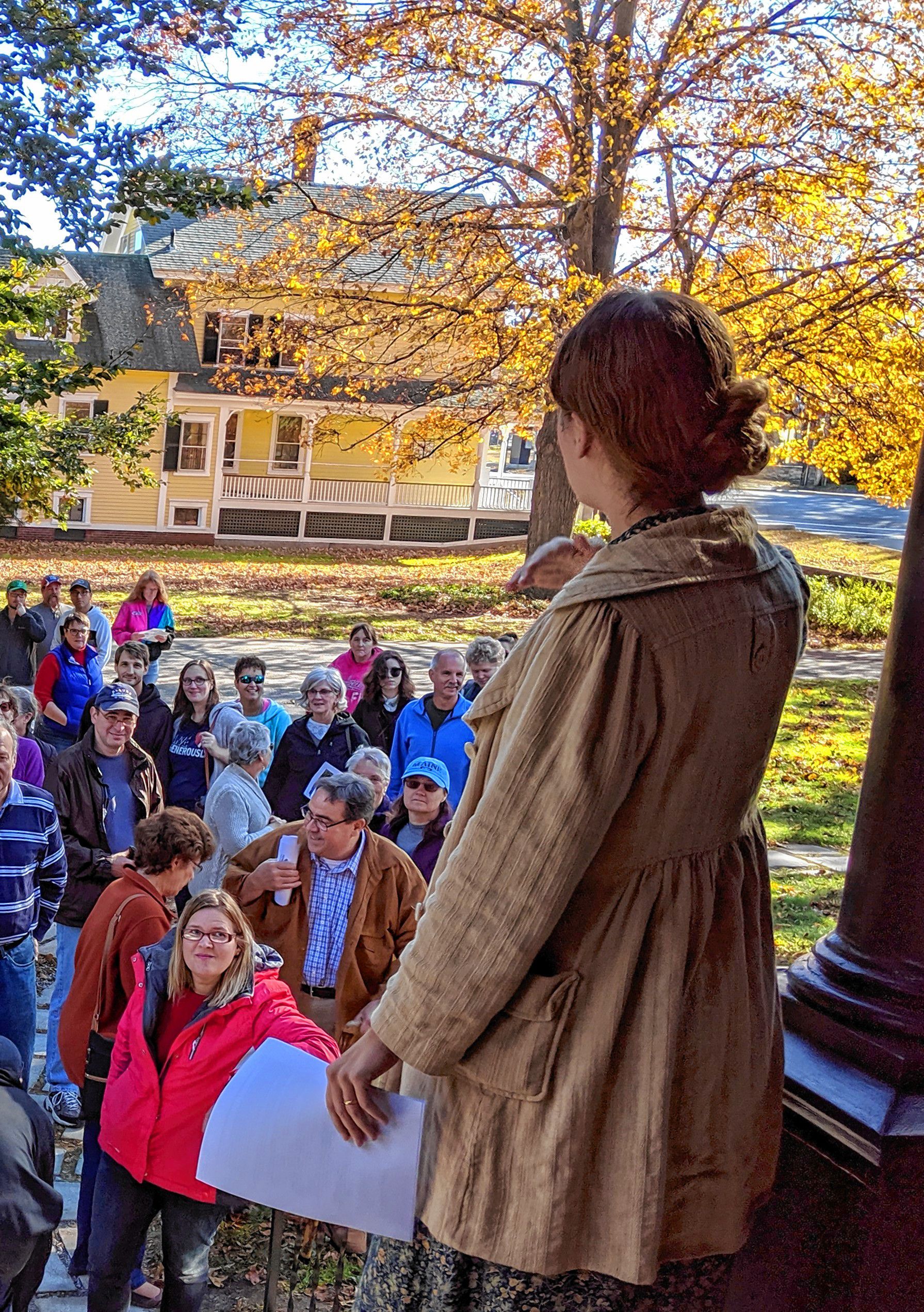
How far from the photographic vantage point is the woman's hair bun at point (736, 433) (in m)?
1.69

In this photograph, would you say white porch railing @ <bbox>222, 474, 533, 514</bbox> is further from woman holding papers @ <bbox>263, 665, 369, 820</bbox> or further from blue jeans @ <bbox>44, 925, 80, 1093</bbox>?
blue jeans @ <bbox>44, 925, 80, 1093</bbox>

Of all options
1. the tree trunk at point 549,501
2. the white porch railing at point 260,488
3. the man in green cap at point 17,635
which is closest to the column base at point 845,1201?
the man in green cap at point 17,635

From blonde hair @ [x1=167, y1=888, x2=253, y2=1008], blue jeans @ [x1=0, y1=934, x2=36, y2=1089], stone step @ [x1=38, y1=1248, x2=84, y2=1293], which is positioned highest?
blonde hair @ [x1=167, y1=888, x2=253, y2=1008]

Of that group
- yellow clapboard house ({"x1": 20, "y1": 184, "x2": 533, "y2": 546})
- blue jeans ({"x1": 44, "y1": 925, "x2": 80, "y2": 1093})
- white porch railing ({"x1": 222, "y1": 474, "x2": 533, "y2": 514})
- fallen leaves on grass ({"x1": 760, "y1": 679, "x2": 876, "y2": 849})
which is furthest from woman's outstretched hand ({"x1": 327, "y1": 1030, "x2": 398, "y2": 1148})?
white porch railing ({"x1": 222, "y1": 474, "x2": 533, "y2": 514})

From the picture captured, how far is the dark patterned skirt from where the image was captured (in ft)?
5.44

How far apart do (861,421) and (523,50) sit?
7.33 m

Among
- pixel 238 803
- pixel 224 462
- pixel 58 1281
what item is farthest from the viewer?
pixel 224 462

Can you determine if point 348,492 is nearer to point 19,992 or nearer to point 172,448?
point 172,448

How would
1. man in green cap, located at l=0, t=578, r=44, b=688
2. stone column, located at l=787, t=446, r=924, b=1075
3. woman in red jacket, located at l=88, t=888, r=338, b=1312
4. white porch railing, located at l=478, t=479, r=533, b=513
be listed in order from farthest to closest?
white porch railing, located at l=478, t=479, r=533, b=513 < man in green cap, located at l=0, t=578, r=44, b=688 < woman in red jacket, located at l=88, t=888, r=338, b=1312 < stone column, located at l=787, t=446, r=924, b=1075

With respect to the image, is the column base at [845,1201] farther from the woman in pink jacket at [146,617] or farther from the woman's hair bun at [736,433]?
the woman in pink jacket at [146,617]

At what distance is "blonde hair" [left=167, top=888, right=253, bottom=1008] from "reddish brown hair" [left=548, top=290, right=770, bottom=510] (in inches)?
112

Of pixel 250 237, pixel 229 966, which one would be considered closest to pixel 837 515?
pixel 250 237

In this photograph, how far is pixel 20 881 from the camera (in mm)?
5336

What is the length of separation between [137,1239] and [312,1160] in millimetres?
2890
